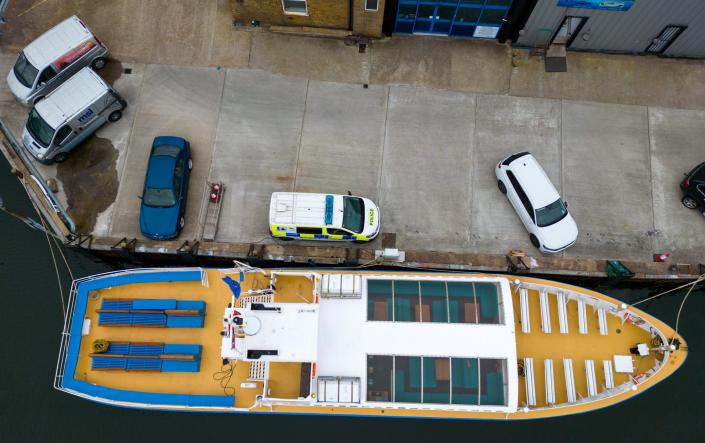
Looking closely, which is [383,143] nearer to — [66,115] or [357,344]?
[357,344]

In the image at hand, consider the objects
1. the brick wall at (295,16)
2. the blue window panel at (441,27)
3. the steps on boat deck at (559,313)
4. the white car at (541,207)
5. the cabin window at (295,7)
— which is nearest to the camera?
the steps on boat deck at (559,313)

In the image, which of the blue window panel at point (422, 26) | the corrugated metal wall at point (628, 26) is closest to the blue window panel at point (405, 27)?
the blue window panel at point (422, 26)

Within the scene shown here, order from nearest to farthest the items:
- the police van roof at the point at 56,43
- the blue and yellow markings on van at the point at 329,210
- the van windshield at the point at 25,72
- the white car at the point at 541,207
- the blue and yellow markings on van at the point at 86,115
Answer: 1. the blue and yellow markings on van at the point at 329,210
2. the white car at the point at 541,207
3. the blue and yellow markings on van at the point at 86,115
4. the police van roof at the point at 56,43
5. the van windshield at the point at 25,72

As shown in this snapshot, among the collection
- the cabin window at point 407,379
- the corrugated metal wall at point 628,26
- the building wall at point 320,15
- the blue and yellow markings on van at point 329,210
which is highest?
the building wall at point 320,15

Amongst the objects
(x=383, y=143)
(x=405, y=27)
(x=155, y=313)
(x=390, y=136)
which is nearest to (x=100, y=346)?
(x=155, y=313)

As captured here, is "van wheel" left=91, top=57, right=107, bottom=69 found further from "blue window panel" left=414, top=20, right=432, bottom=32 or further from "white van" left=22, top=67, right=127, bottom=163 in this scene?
"blue window panel" left=414, top=20, right=432, bottom=32

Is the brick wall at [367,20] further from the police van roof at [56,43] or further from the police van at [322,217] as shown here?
the police van roof at [56,43]

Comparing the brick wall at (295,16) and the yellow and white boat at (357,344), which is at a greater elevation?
the brick wall at (295,16)
